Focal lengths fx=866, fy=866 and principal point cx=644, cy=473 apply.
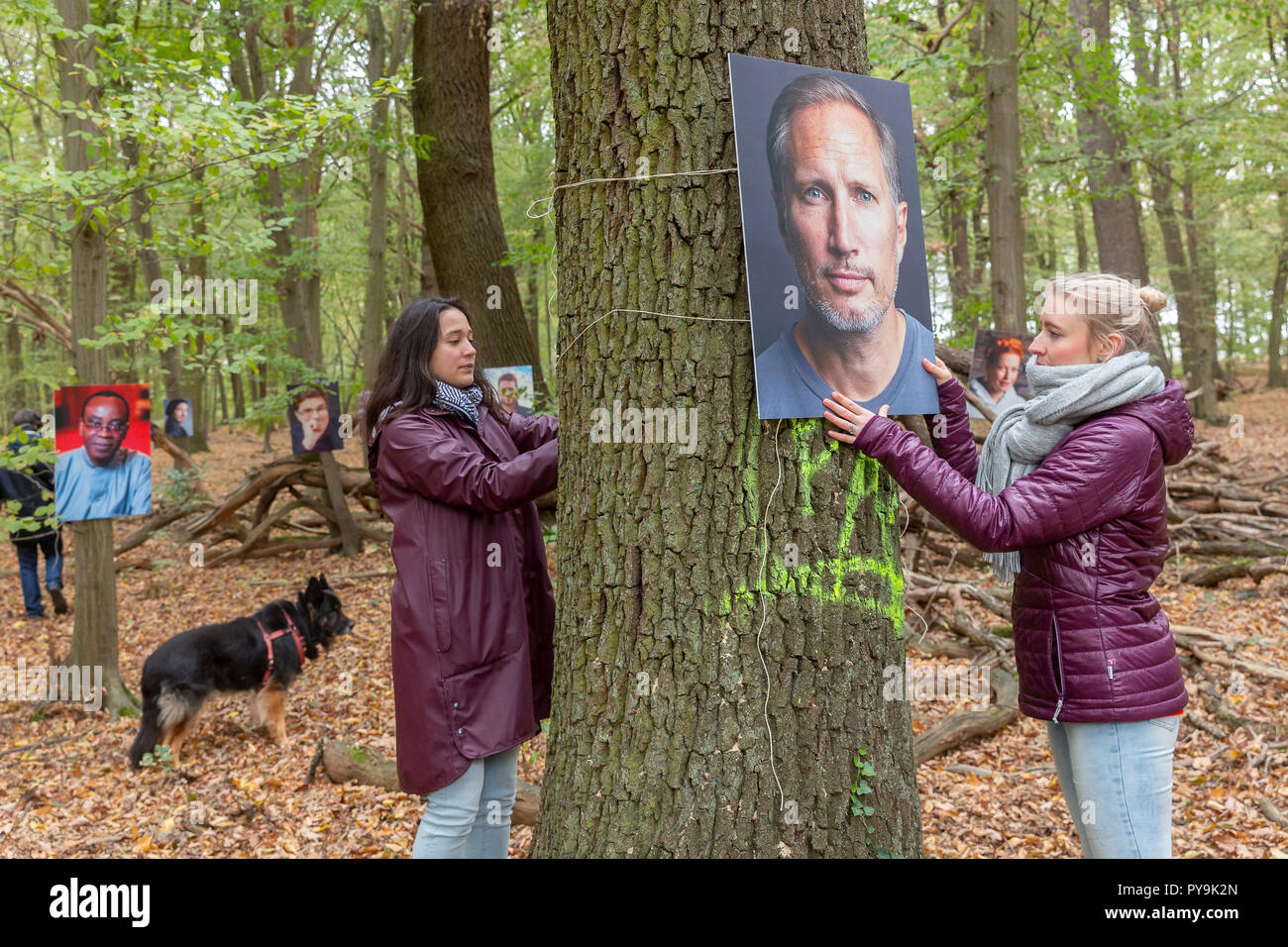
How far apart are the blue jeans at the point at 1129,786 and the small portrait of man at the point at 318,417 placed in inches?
314

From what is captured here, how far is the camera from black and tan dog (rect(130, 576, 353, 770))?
17.1 feet

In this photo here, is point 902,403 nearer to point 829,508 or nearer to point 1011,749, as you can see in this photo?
point 829,508

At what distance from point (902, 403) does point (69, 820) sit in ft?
15.9

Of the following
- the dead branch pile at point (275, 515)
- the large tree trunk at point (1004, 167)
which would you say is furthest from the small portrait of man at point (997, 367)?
the dead branch pile at point (275, 515)

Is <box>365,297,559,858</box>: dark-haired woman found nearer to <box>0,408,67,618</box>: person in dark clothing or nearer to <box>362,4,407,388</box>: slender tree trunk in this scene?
<box>0,408,67,618</box>: person in dark clothing

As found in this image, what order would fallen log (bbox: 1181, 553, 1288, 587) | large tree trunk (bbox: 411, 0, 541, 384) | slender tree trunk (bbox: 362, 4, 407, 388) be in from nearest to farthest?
fallen log (bbox: 1181, 553, 1288, 587) < large tree trunk (bbox: 411, 0, 541, 384) < slender tree trunk (bbox: 362, 4, 407, 388)

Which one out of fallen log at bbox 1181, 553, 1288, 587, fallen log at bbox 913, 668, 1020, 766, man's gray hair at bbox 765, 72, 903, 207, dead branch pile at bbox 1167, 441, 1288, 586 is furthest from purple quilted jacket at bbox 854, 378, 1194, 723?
dead branch pile at bbox 1167, 441, 1288, 586

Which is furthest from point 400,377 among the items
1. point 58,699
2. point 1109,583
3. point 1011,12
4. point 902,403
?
point 1011,12

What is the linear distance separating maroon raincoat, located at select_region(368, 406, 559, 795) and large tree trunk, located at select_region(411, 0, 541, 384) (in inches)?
206

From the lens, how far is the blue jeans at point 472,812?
8.84 ft

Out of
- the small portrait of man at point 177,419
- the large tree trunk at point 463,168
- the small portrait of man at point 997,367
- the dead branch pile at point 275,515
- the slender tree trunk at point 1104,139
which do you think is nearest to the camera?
the small portrait of man at point 997,367

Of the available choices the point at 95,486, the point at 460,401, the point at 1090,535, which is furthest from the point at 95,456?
the point at 1090,535

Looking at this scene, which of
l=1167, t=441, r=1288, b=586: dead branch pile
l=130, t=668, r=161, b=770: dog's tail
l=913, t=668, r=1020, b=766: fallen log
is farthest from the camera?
l=1167, t=441, r=1288, b=586: dead branch pile

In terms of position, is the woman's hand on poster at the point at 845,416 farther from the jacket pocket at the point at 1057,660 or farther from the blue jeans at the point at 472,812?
the blue jeans at the point at 472,812
